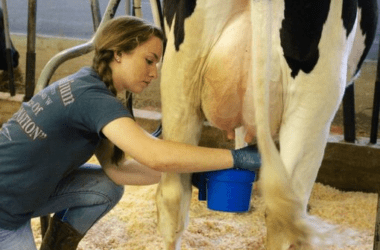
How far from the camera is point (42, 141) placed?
1.39 m

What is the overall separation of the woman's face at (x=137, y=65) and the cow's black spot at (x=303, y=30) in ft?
1.14

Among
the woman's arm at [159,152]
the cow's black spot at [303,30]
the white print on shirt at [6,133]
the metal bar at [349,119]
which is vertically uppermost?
the cow's black spot at [303,30]

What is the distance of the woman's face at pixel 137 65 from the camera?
1.40 meters

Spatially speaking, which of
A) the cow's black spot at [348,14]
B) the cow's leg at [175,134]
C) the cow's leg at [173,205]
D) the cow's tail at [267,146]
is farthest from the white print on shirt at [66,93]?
the cow's black spot at [348,14]

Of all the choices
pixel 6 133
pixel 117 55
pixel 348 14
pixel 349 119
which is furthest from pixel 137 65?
pixel 349 119

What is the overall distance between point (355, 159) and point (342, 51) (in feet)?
5.27

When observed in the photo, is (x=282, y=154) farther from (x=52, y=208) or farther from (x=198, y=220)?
(x=198, y=220)

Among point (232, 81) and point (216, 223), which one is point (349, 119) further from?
point (232, 81)

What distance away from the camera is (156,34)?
4.72ft

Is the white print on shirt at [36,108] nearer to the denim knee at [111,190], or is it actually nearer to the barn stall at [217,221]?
the denim knee at [111,190]

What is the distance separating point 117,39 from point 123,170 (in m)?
0.42

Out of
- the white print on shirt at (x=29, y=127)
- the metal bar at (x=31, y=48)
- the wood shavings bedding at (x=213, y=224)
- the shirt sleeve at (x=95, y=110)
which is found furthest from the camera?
the metal bar at (x=31, y=48)

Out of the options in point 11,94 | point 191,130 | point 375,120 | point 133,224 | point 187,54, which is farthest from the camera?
point 11,94

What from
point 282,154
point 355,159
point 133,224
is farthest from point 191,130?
point 355,159
